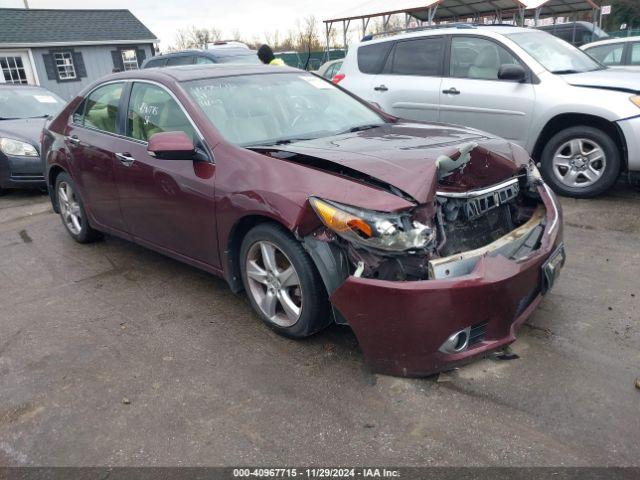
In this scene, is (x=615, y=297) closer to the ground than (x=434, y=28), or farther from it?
closer to the ground

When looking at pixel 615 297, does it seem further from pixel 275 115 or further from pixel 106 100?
pixel 106 100

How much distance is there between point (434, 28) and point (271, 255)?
492cm

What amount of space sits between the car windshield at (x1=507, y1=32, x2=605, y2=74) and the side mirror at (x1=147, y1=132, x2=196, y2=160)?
4.38 metres

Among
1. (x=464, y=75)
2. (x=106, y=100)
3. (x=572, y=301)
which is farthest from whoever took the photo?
(x=464, y=75)

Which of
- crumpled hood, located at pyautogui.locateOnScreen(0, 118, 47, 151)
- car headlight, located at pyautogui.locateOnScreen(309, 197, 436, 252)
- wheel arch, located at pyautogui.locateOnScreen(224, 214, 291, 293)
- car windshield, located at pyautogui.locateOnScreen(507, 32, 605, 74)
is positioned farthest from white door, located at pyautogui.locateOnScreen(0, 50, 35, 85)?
car headlight, located at pyautogui.locateOnScreen(309, 197, 436, 252)

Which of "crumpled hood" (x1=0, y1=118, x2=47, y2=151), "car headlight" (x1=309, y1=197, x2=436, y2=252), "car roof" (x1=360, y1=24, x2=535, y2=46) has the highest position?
"car roof" (x1=360, y1=24, x2=535, y2=46)

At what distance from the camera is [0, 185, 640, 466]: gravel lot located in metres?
2.41

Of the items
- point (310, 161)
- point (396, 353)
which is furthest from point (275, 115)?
point (396, 353)

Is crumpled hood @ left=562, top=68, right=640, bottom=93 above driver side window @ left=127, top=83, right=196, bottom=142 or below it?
below

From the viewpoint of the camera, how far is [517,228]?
10.4 ft

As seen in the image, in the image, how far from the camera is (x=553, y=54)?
6.27m

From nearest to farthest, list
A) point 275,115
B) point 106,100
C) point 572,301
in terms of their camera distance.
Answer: point 572,301 < point 275,115 < point 106,100

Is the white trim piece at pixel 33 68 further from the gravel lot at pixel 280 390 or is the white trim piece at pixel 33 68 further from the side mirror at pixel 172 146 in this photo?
the side mirror at pixel 172 146

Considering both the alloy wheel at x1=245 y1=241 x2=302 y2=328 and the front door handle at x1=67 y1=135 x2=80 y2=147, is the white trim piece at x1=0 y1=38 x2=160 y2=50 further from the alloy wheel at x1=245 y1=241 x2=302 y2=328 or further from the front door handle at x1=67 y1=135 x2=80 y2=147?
the alloy wheel at x1=245 y1=241 x2=302 y2=328
